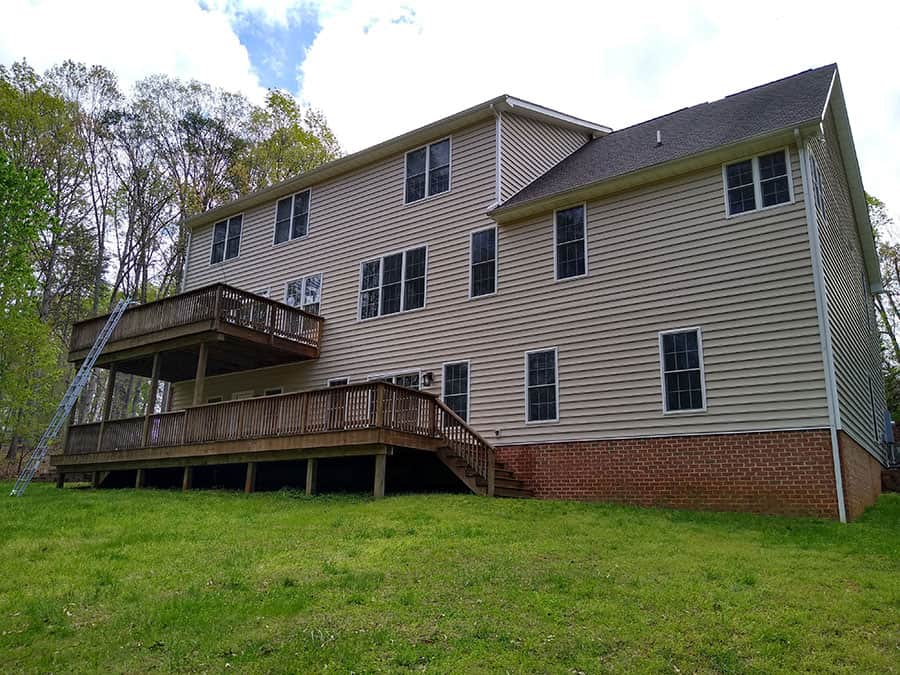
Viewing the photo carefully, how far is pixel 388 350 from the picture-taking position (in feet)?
55.4

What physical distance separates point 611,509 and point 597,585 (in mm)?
5123

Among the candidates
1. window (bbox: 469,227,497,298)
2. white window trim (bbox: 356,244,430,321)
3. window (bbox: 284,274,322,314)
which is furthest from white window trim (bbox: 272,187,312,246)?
window (bbox: 469,227,497,298)

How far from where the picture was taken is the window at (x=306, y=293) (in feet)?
62.3

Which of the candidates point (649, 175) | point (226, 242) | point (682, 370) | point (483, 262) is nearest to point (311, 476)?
point (483, 262)

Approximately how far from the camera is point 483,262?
15.8m

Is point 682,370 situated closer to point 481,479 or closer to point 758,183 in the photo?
point 758,183

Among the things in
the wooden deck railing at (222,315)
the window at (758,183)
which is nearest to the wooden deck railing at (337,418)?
the wooden deck railing at (222,315)

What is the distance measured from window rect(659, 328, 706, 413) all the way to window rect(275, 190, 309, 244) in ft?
37.0

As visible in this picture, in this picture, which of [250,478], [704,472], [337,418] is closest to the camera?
[704,472]

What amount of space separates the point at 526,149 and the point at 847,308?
7.88 metres

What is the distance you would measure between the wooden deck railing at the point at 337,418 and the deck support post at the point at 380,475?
2.03ft

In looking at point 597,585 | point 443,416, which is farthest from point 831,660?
point 443,416

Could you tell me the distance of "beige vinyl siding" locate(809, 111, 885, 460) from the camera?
12.5 m

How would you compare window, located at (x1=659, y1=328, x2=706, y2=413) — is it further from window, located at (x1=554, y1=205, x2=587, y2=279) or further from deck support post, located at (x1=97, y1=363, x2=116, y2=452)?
deck support post, located at (x1=97, y1=363, x2=116, y2=452)
